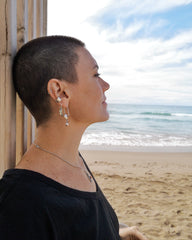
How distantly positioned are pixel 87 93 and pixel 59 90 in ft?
0.45

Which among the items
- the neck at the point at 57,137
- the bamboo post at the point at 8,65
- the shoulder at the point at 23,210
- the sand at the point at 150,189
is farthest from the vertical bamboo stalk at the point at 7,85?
the sand at the point at 150,189

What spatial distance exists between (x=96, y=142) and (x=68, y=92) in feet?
31.7

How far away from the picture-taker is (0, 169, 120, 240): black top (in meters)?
0.78

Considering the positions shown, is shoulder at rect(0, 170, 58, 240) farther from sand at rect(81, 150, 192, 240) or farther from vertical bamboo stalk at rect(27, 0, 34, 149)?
sand at rect(81, 150, 192, 240)

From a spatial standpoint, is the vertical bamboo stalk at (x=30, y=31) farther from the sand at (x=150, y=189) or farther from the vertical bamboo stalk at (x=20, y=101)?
the sand at (x=150, y=189)

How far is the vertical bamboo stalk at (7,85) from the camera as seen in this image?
1.08m

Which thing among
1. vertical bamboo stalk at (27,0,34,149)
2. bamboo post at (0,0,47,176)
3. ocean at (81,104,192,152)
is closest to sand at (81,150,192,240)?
ocean at (81,104,192,152)

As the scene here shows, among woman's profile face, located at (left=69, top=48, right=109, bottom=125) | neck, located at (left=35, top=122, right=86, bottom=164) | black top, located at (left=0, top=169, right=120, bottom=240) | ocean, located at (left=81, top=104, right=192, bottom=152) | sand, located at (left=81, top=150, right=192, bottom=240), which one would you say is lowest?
ocean, located at (left=81, top=104, right=192, bottom=152)

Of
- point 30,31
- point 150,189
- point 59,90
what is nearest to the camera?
point 59,90

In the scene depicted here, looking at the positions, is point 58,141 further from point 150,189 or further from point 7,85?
point 150,189

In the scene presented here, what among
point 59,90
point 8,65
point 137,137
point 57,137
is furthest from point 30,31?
point 137,137

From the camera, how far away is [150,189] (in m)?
4.84

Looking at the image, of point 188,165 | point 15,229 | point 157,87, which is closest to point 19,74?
point 15,229

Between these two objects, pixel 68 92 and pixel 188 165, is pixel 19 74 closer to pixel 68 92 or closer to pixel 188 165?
pixel 68 92
